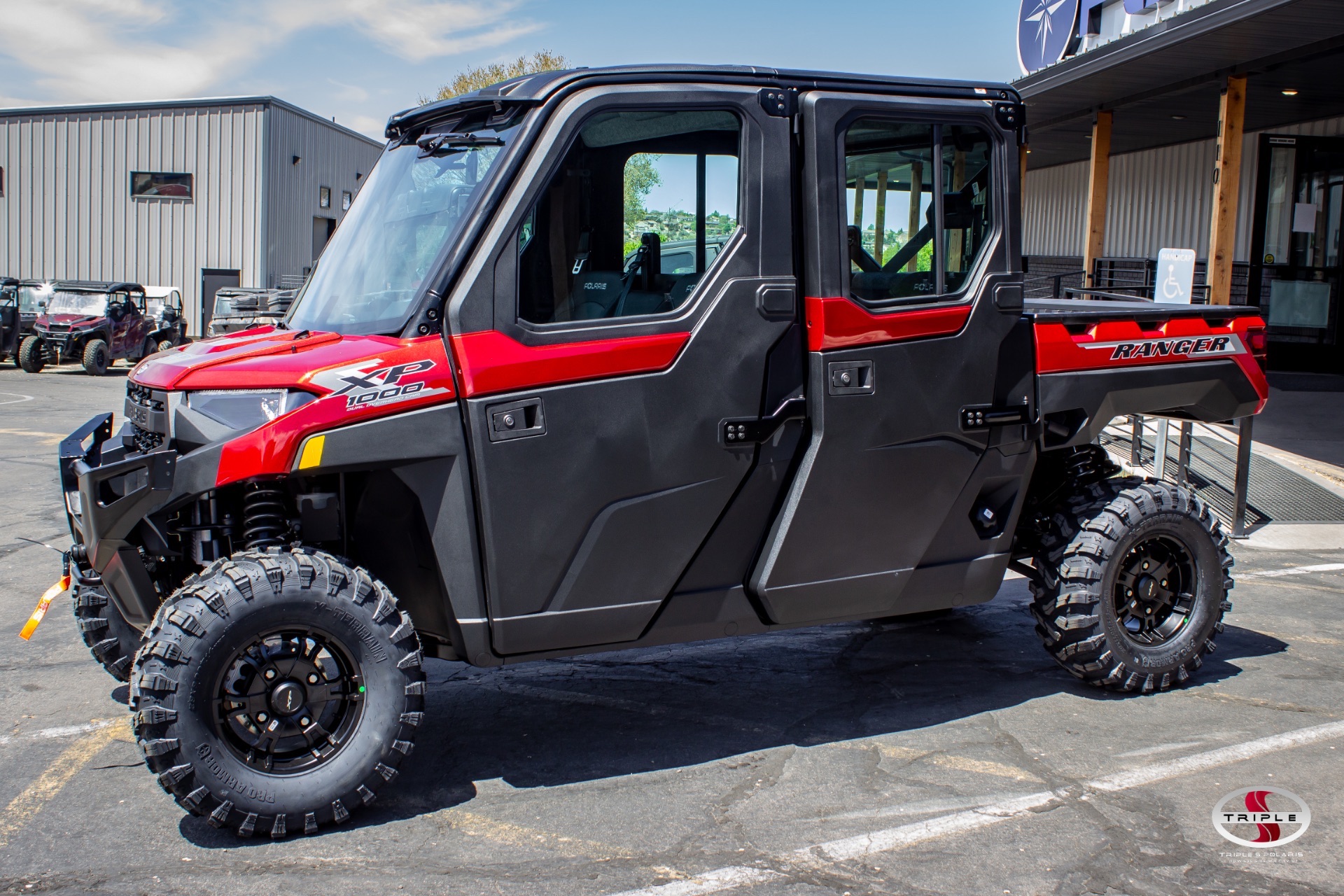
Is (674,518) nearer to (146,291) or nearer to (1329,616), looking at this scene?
(1329,616)

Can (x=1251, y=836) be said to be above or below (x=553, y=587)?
below

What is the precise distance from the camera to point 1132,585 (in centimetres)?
502

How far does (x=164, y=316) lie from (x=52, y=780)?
76.4 ft

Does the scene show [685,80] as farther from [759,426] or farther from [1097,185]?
[1097,185]

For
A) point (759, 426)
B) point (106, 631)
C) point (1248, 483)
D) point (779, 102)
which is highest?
point (779, 102)

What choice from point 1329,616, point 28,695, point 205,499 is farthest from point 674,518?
point 1329,616

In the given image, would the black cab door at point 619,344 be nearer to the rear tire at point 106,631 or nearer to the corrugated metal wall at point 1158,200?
the rear tire at point 106,631

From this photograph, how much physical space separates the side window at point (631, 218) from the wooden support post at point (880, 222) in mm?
609

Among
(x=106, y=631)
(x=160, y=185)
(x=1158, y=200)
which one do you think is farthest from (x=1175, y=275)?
(x=160, y=185)

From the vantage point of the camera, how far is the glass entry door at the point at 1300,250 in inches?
611

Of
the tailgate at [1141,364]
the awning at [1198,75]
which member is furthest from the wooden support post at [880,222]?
the awning at [1198,75]

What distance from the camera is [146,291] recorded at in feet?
86.3

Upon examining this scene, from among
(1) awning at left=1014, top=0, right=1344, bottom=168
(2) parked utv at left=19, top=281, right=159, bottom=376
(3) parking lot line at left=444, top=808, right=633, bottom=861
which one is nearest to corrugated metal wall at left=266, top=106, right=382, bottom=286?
(2) parked utv at left=19, top=281, right=159, bottom=376

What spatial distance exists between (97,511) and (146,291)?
25.4 metres
